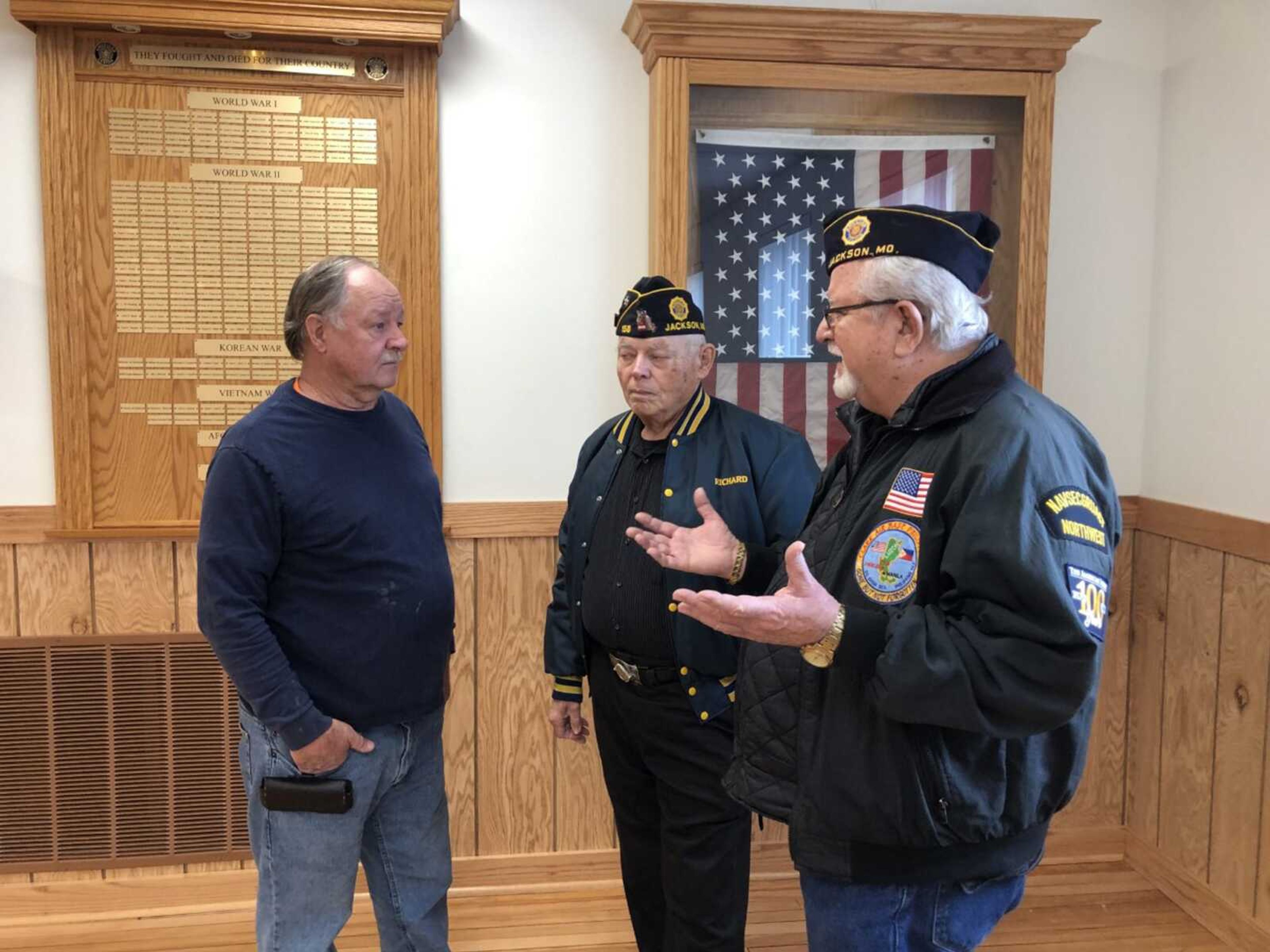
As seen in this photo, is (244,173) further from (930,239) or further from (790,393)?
(930,239)

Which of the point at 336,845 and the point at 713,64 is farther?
the point at 713,64

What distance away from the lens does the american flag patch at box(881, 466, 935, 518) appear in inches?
52.1

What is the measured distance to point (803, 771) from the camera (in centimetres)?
139

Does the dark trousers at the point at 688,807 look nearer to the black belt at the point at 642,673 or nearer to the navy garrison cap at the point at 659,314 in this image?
the black belt at the point at 642,673

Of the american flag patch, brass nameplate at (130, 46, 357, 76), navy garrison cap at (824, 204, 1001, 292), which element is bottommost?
the american flag patch

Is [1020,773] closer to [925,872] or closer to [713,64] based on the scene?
[925,872]

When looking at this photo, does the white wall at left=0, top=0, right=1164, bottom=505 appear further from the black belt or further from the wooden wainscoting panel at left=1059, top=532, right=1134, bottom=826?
the black belt

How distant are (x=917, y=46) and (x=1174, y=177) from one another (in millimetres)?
828

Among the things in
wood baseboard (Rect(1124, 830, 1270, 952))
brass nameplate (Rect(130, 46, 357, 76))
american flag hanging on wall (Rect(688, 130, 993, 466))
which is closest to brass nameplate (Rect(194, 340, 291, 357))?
brass nameplate (Rect(130, 46, 357, 76))

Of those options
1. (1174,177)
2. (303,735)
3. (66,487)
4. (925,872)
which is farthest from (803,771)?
(1174,177)

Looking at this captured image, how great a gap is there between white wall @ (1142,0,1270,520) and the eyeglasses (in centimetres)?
162

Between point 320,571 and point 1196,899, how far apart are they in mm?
2427

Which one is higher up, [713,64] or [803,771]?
[713,64]

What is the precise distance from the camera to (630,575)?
2084 mm
